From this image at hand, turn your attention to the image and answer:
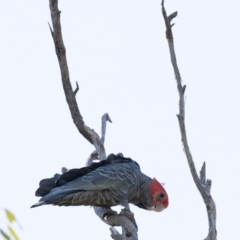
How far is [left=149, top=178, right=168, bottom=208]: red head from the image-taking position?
673 centimetres

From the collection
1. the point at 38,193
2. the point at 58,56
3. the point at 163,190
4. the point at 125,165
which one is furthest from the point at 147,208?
the point at 58,56

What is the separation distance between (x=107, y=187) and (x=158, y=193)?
38.7 inches

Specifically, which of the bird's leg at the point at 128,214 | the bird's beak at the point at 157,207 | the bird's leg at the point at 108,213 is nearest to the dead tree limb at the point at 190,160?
the bird's leg at the point at 128,214

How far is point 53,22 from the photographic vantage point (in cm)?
582

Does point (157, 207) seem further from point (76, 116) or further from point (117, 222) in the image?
point (76, 116)

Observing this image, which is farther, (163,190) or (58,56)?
(163,190)

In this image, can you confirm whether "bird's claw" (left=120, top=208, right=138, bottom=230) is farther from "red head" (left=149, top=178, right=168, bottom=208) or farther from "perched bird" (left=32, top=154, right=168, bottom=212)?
"red head" (left=149, top=178, right=168, bottom=208)

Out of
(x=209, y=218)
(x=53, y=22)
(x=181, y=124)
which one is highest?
(x=53, y=22)

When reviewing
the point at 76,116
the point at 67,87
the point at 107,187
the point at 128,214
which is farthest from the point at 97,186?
the point at 67,87

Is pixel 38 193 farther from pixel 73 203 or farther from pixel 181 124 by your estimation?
pixel 181 124

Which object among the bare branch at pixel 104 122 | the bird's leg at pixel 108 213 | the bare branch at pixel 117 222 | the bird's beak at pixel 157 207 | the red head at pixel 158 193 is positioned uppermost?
the bare branch at pixel 104 122

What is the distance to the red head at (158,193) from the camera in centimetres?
673

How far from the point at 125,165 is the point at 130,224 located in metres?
1.29

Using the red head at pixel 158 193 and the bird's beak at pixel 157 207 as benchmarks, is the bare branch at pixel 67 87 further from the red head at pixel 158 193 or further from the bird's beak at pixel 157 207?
the bird's beak at pixel 157 207
